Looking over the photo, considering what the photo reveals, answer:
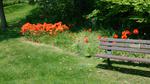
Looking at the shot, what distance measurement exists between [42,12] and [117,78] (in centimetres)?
1138

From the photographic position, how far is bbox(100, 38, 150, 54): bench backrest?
9336mm

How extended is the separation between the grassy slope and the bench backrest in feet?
2.20

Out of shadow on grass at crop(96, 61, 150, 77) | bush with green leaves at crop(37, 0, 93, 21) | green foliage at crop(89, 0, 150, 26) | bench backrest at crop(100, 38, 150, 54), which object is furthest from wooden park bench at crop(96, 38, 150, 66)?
bush with green leaves at crop(37, 0, 93, 21)

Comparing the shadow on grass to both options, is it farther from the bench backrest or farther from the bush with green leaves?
the bush with green leaves

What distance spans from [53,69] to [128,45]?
2.37 meters

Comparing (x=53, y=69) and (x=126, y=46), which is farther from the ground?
(x=126, y=46)

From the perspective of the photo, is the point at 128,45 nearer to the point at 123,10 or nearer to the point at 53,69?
the point at 53,69

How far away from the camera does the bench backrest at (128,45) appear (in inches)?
368

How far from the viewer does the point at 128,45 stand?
9.69 metres

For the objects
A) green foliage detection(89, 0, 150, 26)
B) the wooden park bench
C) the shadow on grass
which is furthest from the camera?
green foliage detection(89, 0, 150, 26)

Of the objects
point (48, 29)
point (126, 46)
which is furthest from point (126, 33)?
point (48, 29)

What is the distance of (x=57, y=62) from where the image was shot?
35.8ft

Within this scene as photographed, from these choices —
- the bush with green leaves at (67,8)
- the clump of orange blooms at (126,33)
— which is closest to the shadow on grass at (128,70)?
the clump of orange blooms at (126,33)

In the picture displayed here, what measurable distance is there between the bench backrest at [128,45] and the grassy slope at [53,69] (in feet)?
2.20
